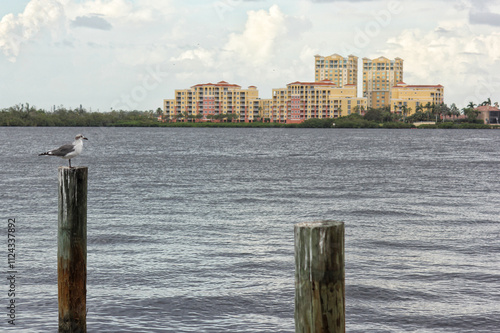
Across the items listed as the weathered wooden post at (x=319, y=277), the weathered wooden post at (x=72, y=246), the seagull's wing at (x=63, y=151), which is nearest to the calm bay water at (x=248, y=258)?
the weathered wooden post at (x=72, y=246)

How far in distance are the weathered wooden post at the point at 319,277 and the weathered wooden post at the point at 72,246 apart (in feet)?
13.2

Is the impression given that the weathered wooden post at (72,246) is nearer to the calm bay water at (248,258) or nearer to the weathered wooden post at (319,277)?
the calm bay water at (248,258)

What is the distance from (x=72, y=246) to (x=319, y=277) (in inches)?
177

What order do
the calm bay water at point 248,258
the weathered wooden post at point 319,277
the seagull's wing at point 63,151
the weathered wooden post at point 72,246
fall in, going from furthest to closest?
the calm bay water at point 248,258, the seagull's wing at point 63,151, the weathered wooden post at point 72,246, the weathered wooden post at point 319,277

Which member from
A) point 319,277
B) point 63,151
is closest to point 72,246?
point 63,151

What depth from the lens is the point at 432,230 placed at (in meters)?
22.0

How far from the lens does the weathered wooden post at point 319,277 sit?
6418 millimetres

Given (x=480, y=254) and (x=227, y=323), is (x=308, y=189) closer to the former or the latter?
(x=480, y=254)

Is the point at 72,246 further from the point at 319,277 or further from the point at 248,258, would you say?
the point at 248,258

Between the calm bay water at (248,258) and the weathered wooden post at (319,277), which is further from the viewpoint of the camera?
the calm bay water at (248,258)

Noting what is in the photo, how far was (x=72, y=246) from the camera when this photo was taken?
9375mm

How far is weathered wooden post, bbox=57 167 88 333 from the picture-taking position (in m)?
9.09

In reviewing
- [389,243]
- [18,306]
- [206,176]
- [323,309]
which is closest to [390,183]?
[206,176]

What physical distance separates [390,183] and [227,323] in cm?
3307
